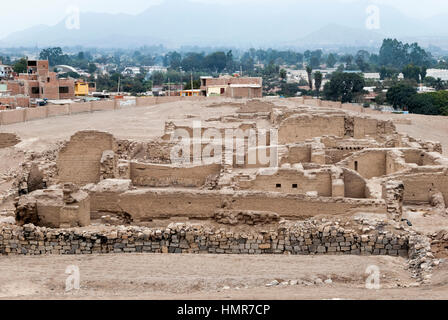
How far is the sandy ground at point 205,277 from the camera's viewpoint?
10.1 m

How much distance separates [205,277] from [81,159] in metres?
10.1

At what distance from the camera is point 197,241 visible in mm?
12781

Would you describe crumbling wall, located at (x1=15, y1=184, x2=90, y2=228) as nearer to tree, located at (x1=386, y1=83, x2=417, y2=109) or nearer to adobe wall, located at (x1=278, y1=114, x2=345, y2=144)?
adobe wall, located at (x1=278, y1=114, x2=345, y2=144)

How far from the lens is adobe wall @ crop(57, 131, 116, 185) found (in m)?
20.3

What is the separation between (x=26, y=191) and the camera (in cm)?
2012

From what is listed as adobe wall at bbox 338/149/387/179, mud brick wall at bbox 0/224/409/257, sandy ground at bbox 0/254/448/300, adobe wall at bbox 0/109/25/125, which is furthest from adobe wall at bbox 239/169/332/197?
adobe wall at bbox 0/109/25/125

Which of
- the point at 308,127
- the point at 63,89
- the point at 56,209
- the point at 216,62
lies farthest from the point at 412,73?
the point at 56,209

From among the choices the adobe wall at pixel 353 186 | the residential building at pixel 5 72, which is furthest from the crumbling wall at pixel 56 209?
the residential building at pixel 5 72

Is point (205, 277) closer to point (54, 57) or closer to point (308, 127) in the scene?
point (308, 127)

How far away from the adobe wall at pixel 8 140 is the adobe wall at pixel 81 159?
6.99m

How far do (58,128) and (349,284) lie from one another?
2501cm
